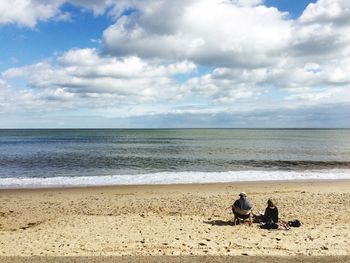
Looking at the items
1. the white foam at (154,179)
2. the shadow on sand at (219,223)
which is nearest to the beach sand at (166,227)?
the shadow on sand at (219,223)

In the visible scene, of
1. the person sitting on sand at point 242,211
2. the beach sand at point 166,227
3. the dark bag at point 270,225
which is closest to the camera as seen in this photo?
the beach sand at point 166,227

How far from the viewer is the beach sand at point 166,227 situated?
11328 millimetres

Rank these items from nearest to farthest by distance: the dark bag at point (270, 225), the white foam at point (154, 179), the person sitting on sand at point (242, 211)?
the dark bag at point (270, 225), the person sitting on sand at point (242, 211), the white foam at point (154, 179)

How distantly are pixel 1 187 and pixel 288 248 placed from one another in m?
22.8

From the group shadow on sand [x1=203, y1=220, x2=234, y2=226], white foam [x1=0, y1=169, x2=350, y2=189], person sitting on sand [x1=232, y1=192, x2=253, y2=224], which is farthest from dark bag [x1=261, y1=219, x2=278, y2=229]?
white foam [x1=0, y1=169, x2=350, y2=189]

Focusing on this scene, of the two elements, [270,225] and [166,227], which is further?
[270,225]

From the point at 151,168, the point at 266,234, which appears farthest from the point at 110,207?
the point at 151,168

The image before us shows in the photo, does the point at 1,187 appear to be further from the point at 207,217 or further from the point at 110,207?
the point at 207,217

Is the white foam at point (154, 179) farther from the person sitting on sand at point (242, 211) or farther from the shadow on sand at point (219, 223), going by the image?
the person sitting on sand at point (242, 211)

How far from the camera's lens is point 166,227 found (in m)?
14.5

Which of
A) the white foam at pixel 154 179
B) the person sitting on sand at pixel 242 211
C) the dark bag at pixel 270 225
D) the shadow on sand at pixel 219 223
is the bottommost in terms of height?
the white foam at pixel 154 179

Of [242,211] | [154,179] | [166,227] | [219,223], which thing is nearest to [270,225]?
[242,211]

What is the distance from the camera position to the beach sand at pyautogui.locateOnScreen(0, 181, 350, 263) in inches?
446

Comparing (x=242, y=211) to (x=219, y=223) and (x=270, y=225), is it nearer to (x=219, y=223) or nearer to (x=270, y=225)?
(x=219, y=223)
